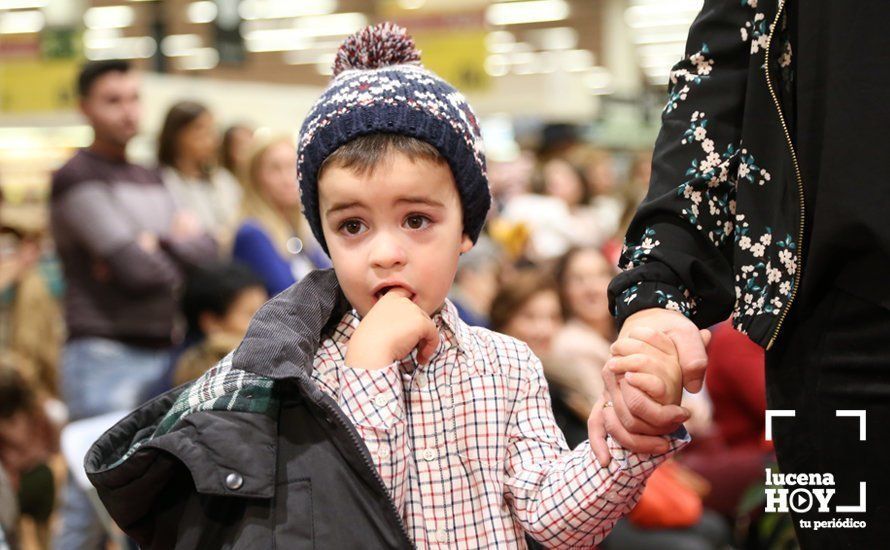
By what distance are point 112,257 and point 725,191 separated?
331cm

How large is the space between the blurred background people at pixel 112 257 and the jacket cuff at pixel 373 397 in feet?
9.45

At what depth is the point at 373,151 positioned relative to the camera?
1.74 meters

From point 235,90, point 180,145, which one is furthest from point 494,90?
point 180,145

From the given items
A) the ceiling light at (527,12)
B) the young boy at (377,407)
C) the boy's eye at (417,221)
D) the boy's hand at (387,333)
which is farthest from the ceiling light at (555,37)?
the boy's hand at (387,333)

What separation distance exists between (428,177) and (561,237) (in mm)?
6905

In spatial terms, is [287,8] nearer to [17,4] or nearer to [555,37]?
[17,4]

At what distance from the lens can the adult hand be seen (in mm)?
1551

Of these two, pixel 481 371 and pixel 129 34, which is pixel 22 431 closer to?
pixel 481 371

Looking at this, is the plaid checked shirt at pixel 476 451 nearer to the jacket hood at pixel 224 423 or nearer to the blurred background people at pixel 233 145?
the jacket hood at pixel 224 423

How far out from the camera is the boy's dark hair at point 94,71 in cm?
485

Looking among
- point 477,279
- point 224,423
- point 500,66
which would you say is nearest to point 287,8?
point 500,66

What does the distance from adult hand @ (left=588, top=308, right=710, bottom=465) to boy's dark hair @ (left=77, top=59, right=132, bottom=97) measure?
377 cm

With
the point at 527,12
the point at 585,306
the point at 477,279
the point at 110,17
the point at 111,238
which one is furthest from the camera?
the point at 527,12

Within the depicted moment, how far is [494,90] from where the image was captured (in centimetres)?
1753
